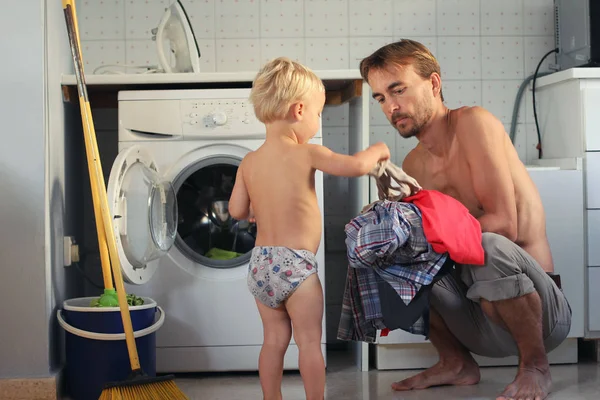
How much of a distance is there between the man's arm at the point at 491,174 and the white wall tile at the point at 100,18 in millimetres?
1689

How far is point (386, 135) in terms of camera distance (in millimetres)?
3416

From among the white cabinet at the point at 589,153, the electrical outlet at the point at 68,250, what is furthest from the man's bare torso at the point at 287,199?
the white cabinet at the point at 589,153

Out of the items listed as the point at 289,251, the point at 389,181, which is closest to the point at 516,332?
the point at 389,181

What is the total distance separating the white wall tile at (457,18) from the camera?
11.3ft

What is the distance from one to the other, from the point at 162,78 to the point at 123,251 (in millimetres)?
690

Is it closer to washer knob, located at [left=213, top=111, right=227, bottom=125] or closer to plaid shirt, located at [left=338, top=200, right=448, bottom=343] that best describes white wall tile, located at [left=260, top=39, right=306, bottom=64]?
washer knob, located at [left=213, top=111, right=227, bottom=125]

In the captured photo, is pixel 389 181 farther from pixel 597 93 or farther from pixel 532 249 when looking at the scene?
pixel 597 93

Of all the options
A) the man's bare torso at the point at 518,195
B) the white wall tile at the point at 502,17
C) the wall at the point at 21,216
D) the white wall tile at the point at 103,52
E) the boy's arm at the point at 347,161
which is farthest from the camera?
the white wall tile at the point at 502,17

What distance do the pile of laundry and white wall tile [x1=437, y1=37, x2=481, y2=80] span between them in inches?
54.5

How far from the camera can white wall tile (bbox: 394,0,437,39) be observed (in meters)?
3.42

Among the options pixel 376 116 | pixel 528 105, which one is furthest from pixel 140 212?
pixel 528 105

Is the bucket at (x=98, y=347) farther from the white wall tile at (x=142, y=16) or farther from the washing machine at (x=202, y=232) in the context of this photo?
the white wall tile at (x=142, y=16)

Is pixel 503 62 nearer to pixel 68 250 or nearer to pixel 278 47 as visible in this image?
pixel 278 47

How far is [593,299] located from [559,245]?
0.78 feet
